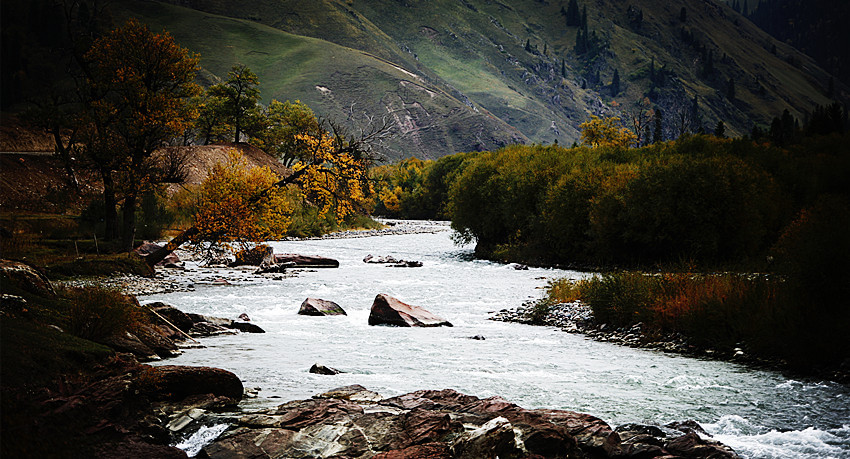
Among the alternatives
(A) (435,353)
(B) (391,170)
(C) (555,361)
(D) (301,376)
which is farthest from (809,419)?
(B) (391,170)

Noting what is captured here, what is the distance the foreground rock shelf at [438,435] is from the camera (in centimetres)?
884

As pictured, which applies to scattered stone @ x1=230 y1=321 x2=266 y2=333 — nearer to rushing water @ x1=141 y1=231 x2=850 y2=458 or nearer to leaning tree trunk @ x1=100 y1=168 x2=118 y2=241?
rushing water @ x1=141 y1=231 x2=850 y2=458

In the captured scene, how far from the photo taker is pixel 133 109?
32562 millimetres

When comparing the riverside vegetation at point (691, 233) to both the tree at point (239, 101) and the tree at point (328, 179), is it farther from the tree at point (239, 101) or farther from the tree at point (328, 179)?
the tree at point (239, 101)

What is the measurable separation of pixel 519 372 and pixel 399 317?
789 centimetres

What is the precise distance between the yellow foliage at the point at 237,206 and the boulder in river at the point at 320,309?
5816mm

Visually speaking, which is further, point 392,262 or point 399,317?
point 392,262

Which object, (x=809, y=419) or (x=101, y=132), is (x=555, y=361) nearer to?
(x=809, y=419)

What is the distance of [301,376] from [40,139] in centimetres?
6128

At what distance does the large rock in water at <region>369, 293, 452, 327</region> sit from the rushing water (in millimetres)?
663

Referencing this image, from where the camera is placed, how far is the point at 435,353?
17375mm

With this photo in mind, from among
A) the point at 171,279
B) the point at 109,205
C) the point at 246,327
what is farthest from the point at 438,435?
the point at 109,205

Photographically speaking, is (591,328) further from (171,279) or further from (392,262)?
(392,262)

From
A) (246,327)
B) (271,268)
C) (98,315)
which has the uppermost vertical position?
(98,315)
